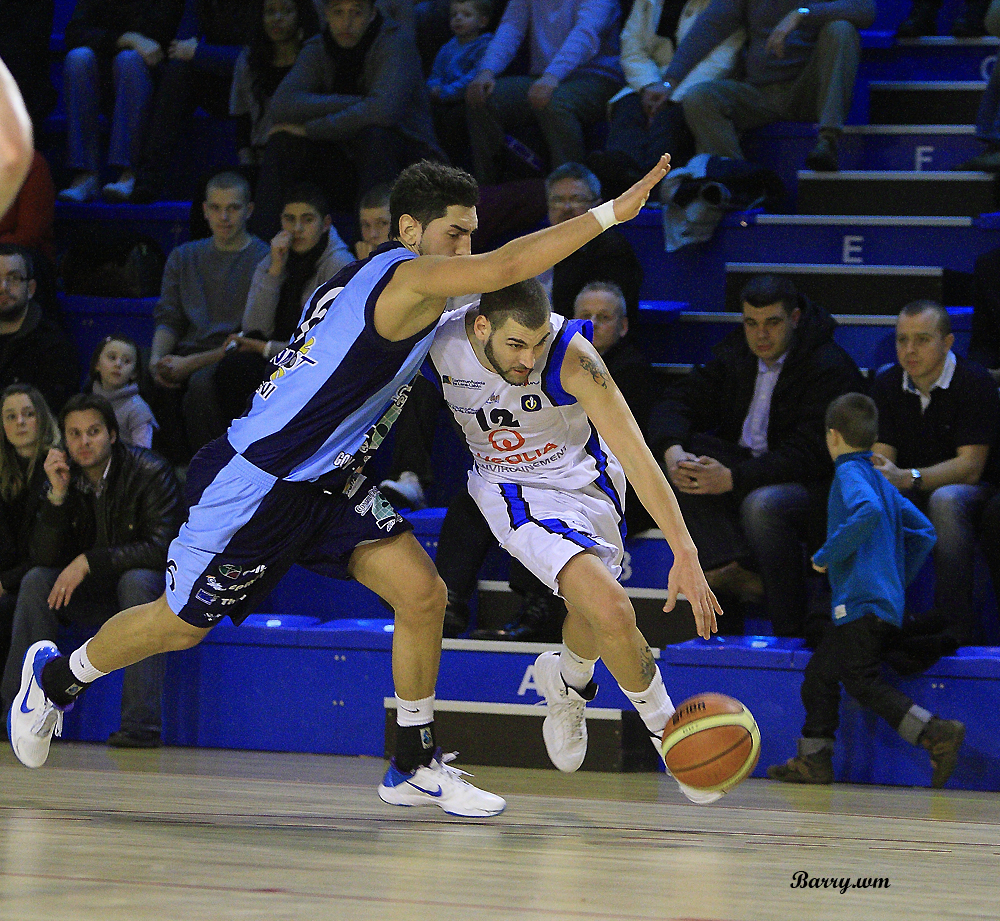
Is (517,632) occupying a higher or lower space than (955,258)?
lower

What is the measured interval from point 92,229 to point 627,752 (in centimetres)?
439

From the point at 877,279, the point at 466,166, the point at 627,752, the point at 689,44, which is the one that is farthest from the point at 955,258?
the point at 627,752

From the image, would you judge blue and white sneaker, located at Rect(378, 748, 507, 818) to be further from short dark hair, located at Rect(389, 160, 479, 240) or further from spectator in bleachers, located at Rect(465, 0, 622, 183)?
spectator in bleachers, located at Rect(465, 0, 622, 183)

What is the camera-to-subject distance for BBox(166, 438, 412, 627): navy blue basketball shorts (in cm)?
370

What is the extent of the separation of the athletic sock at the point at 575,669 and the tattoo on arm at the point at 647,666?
38 cm

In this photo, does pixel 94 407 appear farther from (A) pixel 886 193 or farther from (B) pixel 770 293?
(A) pixel 886 193

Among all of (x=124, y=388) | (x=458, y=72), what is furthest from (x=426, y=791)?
(x=458, y=72)

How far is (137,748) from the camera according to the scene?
561cm

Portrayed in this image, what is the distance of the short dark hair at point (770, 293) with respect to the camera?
579 cm

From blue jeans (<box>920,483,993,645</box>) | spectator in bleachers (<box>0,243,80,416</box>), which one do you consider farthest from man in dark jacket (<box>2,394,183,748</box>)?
blue jeans (<box>920,483,993,645</box>)

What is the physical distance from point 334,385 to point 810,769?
246cm

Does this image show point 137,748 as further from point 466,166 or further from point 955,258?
point 955,258

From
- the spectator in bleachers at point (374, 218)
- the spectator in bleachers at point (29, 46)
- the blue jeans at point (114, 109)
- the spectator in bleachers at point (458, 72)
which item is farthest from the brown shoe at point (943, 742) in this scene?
the spectator in bleachers at point (29, 46)

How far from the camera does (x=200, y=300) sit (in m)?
7.00
